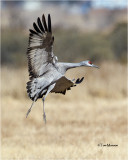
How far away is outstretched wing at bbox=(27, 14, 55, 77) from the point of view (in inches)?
253

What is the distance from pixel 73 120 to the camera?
36.1ft

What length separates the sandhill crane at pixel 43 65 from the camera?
648 cm

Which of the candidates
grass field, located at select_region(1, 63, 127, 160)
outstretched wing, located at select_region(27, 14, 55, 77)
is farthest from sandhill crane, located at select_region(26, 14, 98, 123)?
grass field, located at select_region(1, 63, 127, 160)

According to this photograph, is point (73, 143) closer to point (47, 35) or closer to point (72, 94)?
point (47, 35)

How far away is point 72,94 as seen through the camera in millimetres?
14508

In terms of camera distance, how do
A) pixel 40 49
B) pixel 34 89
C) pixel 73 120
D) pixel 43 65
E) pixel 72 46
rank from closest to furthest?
pixel 40 49 < pixel 43 65 < pixel 34 89 < pixel 73 120 < pixel 72 46

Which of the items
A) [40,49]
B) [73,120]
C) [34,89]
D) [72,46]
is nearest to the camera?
[40,49]

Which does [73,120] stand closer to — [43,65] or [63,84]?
[63,84]

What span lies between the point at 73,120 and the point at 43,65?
451 cm

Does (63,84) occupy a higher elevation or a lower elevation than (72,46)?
lower

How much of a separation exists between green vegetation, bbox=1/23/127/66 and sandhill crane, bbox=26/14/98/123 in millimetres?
15434

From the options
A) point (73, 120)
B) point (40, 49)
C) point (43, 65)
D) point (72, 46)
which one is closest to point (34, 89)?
point (43, 65)

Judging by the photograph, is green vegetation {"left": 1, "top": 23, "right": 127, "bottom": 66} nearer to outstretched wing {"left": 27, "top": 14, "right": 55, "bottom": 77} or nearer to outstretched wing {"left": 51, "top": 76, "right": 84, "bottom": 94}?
outstretched wing {"left": 51, "top": 76, "right": 84, "bottom": 94}

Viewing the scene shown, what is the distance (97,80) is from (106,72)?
28.4 inches
